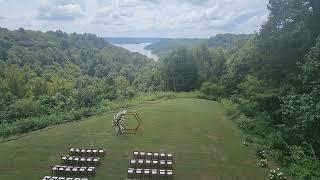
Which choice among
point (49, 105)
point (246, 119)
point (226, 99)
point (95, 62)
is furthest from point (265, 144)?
point (95, 62)

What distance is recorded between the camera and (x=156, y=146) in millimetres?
28016

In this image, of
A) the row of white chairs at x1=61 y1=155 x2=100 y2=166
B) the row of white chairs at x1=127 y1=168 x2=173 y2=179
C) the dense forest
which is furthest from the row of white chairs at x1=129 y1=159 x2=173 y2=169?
the dense forest

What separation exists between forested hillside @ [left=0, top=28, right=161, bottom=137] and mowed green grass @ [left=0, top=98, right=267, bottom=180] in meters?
3.62

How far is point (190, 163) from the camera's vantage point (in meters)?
25.2

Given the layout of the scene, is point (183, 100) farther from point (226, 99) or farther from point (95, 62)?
point (95, 62)

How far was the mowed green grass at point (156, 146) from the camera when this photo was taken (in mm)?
23812

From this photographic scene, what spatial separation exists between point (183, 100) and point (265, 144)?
686 inches

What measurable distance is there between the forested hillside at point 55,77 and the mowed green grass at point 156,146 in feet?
11.9

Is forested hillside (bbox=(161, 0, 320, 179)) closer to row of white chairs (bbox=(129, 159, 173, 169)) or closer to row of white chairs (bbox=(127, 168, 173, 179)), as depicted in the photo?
row of white chairs (bbox=(129, 159, 173, 169))

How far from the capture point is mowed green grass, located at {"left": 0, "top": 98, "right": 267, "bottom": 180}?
2381 centimetres

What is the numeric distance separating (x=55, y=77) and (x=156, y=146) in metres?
55.3

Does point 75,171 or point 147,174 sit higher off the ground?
point 75,171

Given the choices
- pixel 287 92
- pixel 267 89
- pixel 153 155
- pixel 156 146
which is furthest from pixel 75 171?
pixel 267 89

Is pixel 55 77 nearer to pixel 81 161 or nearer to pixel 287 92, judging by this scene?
pixel 81 161
